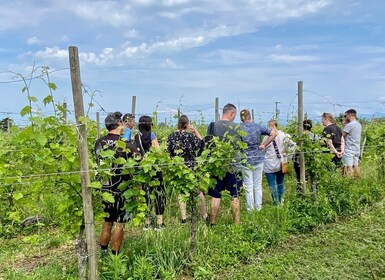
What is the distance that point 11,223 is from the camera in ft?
18.0

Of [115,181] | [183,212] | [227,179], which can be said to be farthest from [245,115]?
[115,181]

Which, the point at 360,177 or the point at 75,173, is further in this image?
the point at 360,177

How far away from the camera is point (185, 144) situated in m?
5.17

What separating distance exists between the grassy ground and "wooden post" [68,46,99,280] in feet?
4.17

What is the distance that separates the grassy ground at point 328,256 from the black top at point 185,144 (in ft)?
4.98

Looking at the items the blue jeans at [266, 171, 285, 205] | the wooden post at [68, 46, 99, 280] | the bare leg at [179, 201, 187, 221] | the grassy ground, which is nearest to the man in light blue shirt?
the blue jeans at [266, 171, 285, 205]

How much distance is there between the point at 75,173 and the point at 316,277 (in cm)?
238

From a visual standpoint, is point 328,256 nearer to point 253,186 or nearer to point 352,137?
point 253,186

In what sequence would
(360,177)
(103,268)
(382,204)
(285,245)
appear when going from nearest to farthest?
1. (103,268)
2. (285,245)
3. (382,204)
4. (360,177)

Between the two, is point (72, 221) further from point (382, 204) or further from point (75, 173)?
point (382, 204)

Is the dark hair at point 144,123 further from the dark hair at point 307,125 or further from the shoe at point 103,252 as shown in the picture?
the dark hair at point 307,125

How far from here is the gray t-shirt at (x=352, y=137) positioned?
713 cm

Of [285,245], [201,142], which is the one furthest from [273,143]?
[285,245]

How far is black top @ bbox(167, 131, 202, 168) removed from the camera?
5.16 meters
